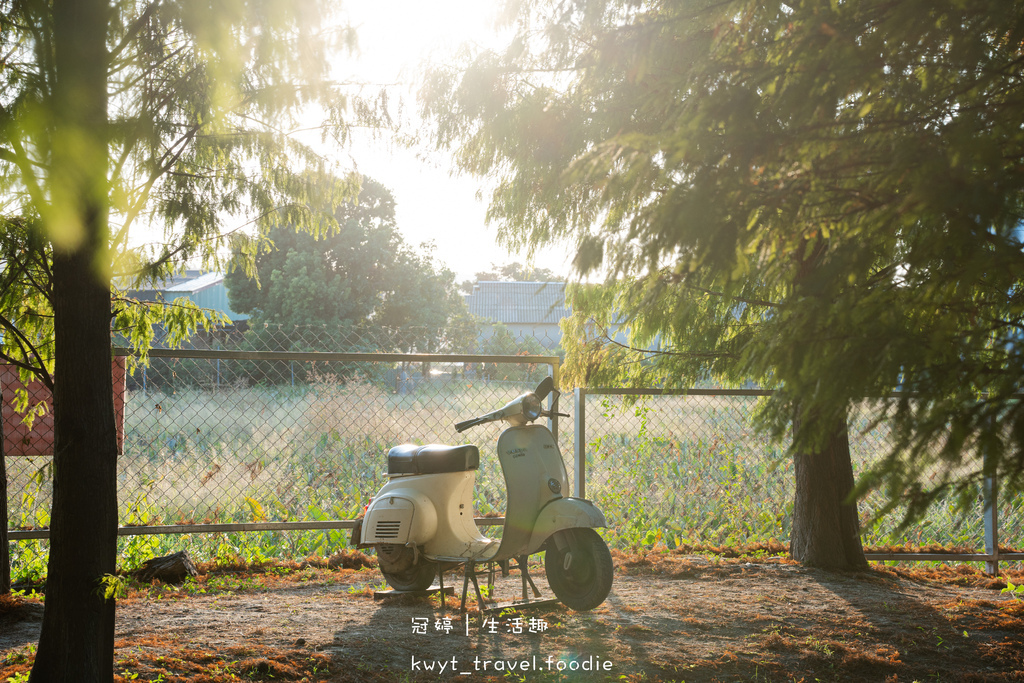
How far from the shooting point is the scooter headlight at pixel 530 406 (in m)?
4.02

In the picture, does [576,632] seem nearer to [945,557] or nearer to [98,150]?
[98,150]

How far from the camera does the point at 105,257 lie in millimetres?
2568

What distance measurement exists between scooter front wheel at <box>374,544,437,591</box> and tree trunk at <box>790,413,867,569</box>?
9.10 feet

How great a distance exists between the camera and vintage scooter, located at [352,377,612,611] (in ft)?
Answer: 12.4

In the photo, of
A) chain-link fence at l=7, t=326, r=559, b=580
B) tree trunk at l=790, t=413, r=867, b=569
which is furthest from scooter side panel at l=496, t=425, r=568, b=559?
tree trunk at l=790, t=413, r=867, b=569

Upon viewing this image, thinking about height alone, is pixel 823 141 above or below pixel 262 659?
above

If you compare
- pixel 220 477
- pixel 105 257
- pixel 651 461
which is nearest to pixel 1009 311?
pixel 105 257

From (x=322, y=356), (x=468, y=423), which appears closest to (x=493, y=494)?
(x=322, y=356)

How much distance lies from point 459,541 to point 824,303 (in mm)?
2830

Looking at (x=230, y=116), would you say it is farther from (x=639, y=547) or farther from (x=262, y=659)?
(x=639, y=547)

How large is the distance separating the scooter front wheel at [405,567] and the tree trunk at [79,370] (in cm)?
185

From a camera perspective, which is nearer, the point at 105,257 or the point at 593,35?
the point at 105,257

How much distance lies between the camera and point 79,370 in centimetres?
248

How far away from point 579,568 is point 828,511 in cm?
242
